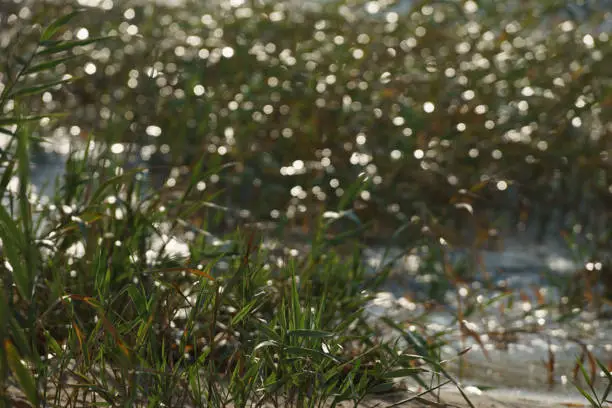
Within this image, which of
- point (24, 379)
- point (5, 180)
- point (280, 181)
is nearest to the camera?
point (24, 379)

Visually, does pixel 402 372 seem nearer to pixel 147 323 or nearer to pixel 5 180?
pixel 147 323

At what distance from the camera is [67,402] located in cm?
174

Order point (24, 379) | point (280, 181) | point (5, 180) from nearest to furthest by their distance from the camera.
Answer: point (24, 379)
point (5, 180)
point (280, 181)

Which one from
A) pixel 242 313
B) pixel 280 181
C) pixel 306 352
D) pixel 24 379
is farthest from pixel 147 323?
pixel 280 181

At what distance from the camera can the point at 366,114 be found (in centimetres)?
409

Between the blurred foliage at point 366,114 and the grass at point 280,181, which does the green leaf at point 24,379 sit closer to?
the grass at point 280,181

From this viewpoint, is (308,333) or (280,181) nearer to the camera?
(308,333)

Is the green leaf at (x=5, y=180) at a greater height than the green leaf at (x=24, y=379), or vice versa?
the green leaf at (x=5, y=180)

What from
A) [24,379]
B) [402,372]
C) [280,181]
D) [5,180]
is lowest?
[280,181]

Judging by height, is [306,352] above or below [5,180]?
below

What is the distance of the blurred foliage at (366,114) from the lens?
13.2 ft

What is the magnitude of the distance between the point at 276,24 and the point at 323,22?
9.5 inches

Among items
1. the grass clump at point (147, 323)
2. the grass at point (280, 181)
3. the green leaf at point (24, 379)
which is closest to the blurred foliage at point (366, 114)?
the grass at point (280, 181)

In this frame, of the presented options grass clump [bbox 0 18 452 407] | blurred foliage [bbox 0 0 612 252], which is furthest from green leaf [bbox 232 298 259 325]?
blurred foliage [bbox 0 0 612 252]
